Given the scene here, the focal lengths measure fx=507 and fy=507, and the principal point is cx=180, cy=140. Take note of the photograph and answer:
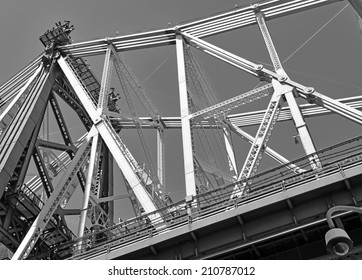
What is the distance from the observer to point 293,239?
1816 centimetres

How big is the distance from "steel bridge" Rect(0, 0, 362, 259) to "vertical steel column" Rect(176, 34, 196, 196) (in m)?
0.06

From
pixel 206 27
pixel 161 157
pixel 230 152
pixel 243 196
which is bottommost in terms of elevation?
pixel 243 196

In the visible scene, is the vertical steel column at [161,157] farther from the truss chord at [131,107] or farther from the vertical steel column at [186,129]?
the vertical steel column at [186,129]

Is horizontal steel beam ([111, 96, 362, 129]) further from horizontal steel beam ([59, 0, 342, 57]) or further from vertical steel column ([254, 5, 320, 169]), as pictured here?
vertical steel column ([254, 5, 320, 169])

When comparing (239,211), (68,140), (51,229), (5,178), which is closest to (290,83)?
(239,211)

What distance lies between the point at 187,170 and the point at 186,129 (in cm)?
261

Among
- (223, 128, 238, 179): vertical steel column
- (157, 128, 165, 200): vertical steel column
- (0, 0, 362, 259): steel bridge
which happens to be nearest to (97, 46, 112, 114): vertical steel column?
(0, 0, 362, 259): steel bridge

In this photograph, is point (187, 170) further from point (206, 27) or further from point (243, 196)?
point (206, 27)

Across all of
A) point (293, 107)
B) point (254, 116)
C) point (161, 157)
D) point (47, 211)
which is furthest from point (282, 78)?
point (47, 211)

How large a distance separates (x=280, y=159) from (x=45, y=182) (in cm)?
1573

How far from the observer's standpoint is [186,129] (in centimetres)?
2495

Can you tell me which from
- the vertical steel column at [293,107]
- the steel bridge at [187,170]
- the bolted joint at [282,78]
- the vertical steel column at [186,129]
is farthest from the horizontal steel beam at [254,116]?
the vertical steel column at [186,129]
